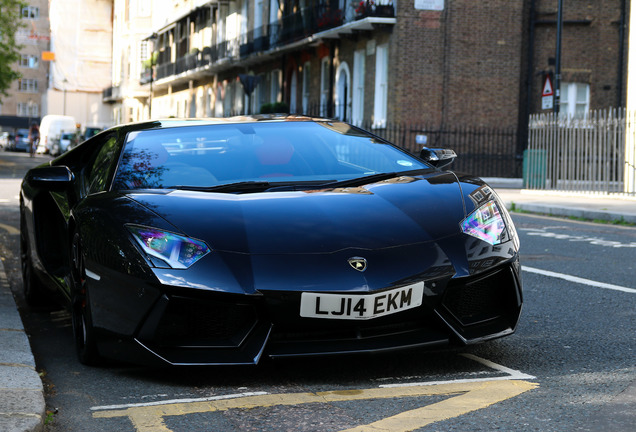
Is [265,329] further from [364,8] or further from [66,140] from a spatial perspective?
[66,140]

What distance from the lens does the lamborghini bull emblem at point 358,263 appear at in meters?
4.19

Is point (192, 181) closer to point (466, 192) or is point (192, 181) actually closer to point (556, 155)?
point (466, 192)

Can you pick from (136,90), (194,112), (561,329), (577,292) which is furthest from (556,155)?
(136,90)

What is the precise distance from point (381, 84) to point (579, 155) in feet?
38.6

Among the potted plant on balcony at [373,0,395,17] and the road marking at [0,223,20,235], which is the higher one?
the potted plant on balcony at [373,0,395,17]

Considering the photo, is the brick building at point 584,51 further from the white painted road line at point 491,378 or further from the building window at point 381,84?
the white painted road line at point 491,378

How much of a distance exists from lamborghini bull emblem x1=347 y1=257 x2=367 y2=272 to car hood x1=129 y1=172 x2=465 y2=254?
0.26 ft

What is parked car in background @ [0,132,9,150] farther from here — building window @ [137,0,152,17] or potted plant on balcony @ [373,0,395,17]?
potted plant on balcony @ [373,0,395,17]

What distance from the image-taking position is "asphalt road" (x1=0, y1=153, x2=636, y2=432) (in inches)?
146

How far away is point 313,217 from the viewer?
448 cm

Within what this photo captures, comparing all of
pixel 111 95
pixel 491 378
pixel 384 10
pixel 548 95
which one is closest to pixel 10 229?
pixel 491 378

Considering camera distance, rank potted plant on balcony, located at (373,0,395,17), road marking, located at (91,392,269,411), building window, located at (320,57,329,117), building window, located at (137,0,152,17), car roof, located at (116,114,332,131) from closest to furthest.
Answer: road marking, located at (91,392,269,411) → car roof, located at (116,114,332,131) → potted plant on balcony, located at (373,0,395,17) → building window, located at (320,57,329,117) → building window, located at (137,0,152,17)

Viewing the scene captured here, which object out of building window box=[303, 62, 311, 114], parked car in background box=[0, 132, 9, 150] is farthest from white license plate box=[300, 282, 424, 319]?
parked car in background box=[0, 132, 9, 150]

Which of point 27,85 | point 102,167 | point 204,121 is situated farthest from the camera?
point 27,85
